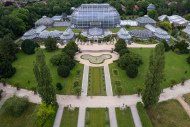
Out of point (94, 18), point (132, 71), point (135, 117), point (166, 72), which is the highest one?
point (94, 18)

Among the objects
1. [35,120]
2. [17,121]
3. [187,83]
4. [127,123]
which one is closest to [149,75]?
[127,123]

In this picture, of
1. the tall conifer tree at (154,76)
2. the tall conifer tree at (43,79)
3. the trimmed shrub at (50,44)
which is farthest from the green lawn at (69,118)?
the trimmed shrub at (50,44)

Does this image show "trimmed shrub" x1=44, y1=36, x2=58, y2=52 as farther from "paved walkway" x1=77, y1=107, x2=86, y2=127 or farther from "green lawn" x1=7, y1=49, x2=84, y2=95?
"paved walkway" x1=77, y1=107, x2=86, y2=127

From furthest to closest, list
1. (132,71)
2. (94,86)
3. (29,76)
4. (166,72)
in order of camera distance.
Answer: (166,72)
(29,76)
(132,71)
(94,86)

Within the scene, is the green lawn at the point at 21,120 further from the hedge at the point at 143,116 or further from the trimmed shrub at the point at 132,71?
the trimmed shrub at the point at 132,71

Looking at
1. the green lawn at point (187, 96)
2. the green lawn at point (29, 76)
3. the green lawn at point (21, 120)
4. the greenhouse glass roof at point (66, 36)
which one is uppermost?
the greenhouse glass roof at point (66, 36)

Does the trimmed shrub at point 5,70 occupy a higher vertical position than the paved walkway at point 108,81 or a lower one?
higher

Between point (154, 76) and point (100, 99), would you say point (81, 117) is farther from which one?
point (154, 76)

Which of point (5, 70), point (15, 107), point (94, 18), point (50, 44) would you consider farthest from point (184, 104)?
point (94, 18)
